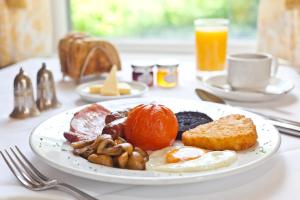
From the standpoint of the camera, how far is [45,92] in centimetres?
116

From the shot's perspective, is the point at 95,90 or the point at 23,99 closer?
the point at 23,99

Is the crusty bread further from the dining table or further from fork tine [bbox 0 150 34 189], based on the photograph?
fork tine [bbox 0 150 34 189]

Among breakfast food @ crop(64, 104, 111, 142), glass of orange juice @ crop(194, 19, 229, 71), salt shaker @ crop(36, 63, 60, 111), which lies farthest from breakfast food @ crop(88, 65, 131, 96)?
glass of orange juice @ crop(194, 19, 229, 71)

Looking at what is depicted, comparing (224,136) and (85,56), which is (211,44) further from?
(224,136)

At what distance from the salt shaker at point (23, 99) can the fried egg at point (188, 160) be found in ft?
1.43

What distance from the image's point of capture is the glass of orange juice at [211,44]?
1.53 meters

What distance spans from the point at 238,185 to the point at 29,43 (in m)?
1.76

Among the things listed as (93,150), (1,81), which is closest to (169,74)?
(1,81)

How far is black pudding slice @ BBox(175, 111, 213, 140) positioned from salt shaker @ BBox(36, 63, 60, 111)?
1.27ft

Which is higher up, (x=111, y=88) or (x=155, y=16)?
(x=155, y=16)

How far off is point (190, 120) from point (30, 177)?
0.34m

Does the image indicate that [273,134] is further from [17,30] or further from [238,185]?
[17,30]

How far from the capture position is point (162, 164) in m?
0.73

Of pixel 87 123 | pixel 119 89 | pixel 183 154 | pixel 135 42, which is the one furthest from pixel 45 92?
pixel 135 42
